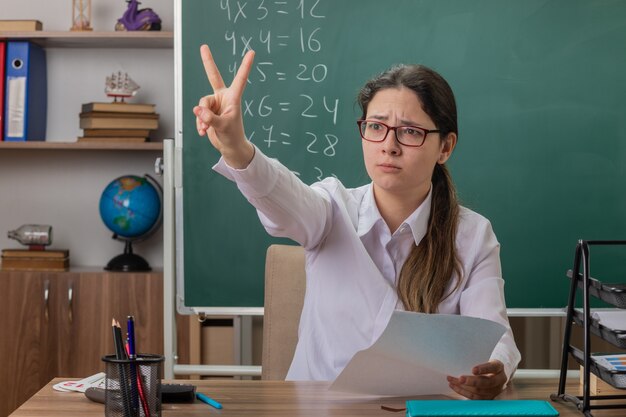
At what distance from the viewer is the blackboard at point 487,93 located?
2629 millimetres

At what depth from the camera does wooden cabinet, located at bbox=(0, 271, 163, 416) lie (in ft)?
9.91

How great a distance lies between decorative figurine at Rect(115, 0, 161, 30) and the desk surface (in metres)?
2.00

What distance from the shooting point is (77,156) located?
3408 millimetres

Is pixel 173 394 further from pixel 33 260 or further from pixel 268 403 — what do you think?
pixel 33 260

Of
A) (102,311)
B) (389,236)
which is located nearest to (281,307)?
(389,236)

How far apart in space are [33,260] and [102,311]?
34 centimetres

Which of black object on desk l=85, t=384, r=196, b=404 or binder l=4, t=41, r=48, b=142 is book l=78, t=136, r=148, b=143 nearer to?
binder l=4, t=41, r=48, b=142

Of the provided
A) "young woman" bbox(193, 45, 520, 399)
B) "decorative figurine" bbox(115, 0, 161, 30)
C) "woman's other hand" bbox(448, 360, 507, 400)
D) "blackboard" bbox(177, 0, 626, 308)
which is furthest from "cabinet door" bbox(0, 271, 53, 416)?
"woman's other hand" bbox(448, 360, 507, 400)

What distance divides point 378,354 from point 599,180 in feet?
5.33

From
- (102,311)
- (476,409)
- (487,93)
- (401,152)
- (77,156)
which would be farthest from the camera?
(77,156)

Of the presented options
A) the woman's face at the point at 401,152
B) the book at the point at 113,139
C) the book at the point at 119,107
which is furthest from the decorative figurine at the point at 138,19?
the woman's face at the point at 401,152

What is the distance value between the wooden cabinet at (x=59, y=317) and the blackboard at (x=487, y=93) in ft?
2.23

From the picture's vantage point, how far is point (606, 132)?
263cm

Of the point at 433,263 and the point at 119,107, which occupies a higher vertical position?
the point at 119,107
